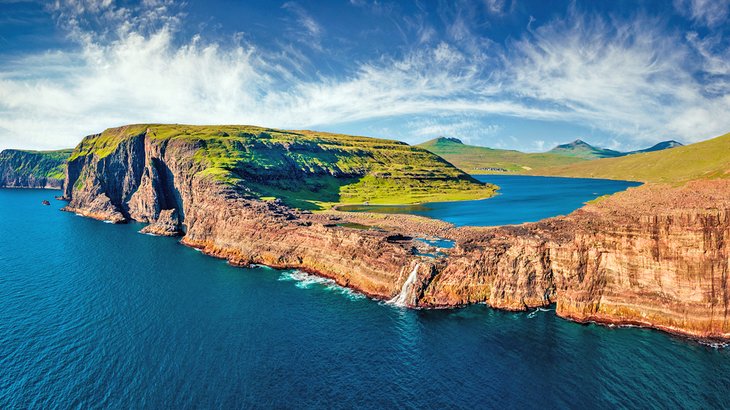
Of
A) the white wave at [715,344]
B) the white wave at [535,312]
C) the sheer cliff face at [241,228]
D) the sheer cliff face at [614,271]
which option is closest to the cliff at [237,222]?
the sheer cliff face at [241,228]

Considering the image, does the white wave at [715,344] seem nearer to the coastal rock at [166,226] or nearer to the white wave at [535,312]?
the white wave at [535,312]

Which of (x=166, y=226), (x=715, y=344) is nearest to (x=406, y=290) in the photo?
(x=715, y=344)

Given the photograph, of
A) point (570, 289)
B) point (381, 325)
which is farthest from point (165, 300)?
point (570, 289)

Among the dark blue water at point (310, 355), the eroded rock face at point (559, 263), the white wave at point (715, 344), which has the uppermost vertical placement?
the eroded rock face at point (559, 263)

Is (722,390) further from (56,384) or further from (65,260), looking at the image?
(65,260)

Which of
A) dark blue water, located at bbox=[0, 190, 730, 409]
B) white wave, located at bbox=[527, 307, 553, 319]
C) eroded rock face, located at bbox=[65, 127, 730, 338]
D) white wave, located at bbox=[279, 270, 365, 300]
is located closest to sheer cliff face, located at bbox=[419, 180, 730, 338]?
eroded rock face, located at bbox=[65, 127, 730, 338]

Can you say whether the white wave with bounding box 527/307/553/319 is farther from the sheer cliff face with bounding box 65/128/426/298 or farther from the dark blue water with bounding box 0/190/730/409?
the sheer cliff face with bounding box 65/128/426/298

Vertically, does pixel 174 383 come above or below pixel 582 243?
below
